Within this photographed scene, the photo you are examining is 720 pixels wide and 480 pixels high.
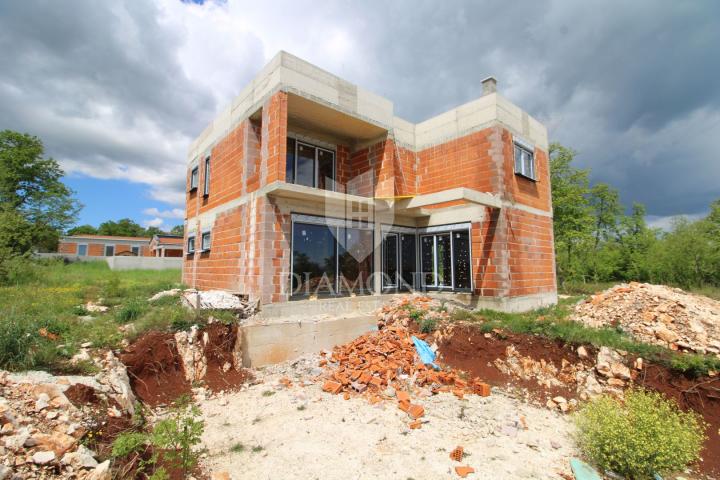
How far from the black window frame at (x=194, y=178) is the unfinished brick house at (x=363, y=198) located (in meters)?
0.47

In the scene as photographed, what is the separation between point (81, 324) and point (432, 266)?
30.6ft

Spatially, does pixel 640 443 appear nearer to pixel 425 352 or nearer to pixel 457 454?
pixel 457 454

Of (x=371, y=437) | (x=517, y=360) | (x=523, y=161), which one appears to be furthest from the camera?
(x=523, y=161)

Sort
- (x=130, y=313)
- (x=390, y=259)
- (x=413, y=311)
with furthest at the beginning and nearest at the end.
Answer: (x=390, y=259) → (x=413, y=311) → (x=130, y=313)

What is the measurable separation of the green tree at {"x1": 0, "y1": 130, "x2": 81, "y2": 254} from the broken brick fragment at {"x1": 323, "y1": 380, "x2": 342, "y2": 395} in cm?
2977

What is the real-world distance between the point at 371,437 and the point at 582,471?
260 centimetres

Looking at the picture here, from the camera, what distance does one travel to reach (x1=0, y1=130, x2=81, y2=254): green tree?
995 inches

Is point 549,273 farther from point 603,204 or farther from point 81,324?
point 603,204

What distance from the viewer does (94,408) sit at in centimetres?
377

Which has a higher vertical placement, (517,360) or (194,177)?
(194,177)

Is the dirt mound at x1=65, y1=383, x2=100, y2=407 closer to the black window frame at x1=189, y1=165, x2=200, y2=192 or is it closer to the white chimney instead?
the black window frame at x1=189, y1=165, x2=200, y2=192

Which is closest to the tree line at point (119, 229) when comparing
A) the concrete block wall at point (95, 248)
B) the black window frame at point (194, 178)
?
the concrete block wall at point (95, 248)

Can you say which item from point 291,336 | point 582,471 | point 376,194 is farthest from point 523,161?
point 582,471

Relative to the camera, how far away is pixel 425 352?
7.52 metres
